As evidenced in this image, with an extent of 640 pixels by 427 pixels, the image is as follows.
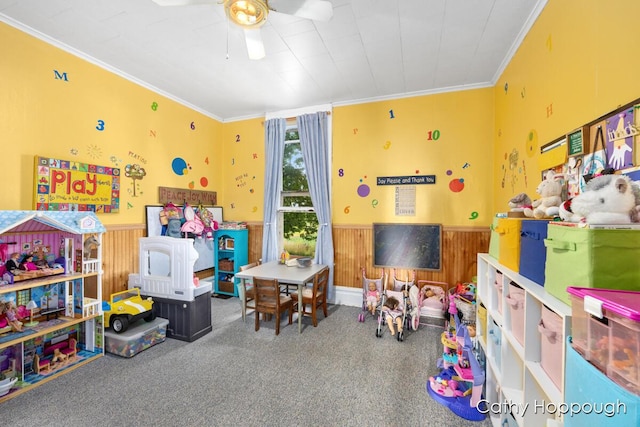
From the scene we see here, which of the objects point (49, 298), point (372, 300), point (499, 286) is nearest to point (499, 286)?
point (499, 286)

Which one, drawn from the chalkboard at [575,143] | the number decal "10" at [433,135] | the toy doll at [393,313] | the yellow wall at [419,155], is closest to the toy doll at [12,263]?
→ the yellow wall at [419,155]

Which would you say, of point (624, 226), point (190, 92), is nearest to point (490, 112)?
point (624, 226)

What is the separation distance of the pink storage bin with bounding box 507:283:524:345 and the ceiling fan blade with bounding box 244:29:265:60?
249 centimetres

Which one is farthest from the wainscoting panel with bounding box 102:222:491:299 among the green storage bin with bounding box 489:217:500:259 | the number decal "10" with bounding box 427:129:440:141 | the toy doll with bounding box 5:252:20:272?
the green storage bin with bounding box 489:217:500:259

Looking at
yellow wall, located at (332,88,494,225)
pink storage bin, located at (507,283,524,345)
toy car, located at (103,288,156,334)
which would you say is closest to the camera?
pink storage bin, located at (507,283,524,345)

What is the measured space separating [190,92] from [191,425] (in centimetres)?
383

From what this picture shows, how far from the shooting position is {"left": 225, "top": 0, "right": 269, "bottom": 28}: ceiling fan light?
177cm

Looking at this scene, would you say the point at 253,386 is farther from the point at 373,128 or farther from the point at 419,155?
the point at 373,128

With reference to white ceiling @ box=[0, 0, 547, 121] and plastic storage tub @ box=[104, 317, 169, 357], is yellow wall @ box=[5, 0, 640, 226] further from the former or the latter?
plastic storage tub @ box=[104, 317, 169, 357]

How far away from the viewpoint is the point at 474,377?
1828 millimetres

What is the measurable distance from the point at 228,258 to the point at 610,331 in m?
4.54

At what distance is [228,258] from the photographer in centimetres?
456

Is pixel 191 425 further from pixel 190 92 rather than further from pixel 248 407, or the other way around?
pixel 190 92

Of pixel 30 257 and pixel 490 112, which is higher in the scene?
pixel 490 112
